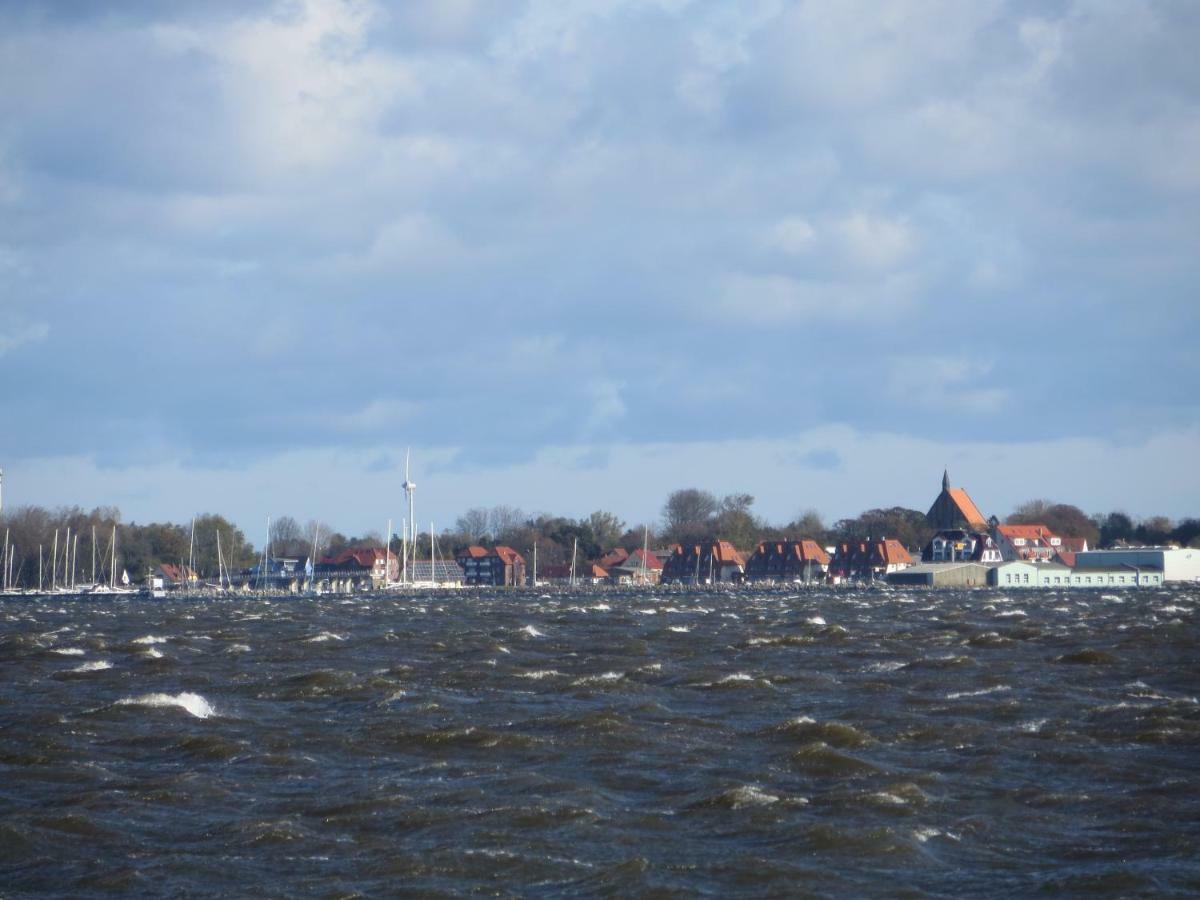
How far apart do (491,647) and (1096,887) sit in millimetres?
35507

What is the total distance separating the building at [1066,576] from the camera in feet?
543

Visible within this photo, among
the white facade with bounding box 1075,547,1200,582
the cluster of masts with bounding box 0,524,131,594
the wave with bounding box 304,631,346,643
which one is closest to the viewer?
the wave with bounding box 304,631,346,643

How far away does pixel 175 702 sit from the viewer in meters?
32.9

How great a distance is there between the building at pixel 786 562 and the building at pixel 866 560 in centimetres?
214

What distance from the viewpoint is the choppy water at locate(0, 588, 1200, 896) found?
1736 centimetres

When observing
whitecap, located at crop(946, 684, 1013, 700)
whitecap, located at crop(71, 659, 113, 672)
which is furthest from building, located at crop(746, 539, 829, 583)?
whitecap, located at crop(946, 684, 1013, 700)

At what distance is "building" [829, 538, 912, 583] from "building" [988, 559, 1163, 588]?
16.8 metres

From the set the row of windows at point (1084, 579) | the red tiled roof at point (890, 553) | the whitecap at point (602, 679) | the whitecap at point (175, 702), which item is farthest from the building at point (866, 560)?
the whitecap at point (175, 702)

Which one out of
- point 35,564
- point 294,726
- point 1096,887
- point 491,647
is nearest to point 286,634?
point 491,647

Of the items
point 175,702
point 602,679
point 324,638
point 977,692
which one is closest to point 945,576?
point 324,638

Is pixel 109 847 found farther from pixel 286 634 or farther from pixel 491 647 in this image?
pixel 286 634

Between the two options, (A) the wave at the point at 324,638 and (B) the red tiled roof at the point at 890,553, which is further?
(B) the red tiled roof at the point at 890,553

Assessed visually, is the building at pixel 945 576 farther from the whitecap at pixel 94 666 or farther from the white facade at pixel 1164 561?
the whitecap at pixel 94 666

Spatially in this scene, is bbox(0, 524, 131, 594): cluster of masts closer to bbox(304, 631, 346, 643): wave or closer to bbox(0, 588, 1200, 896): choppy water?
bbox(304, 631, 346, 643): wave
